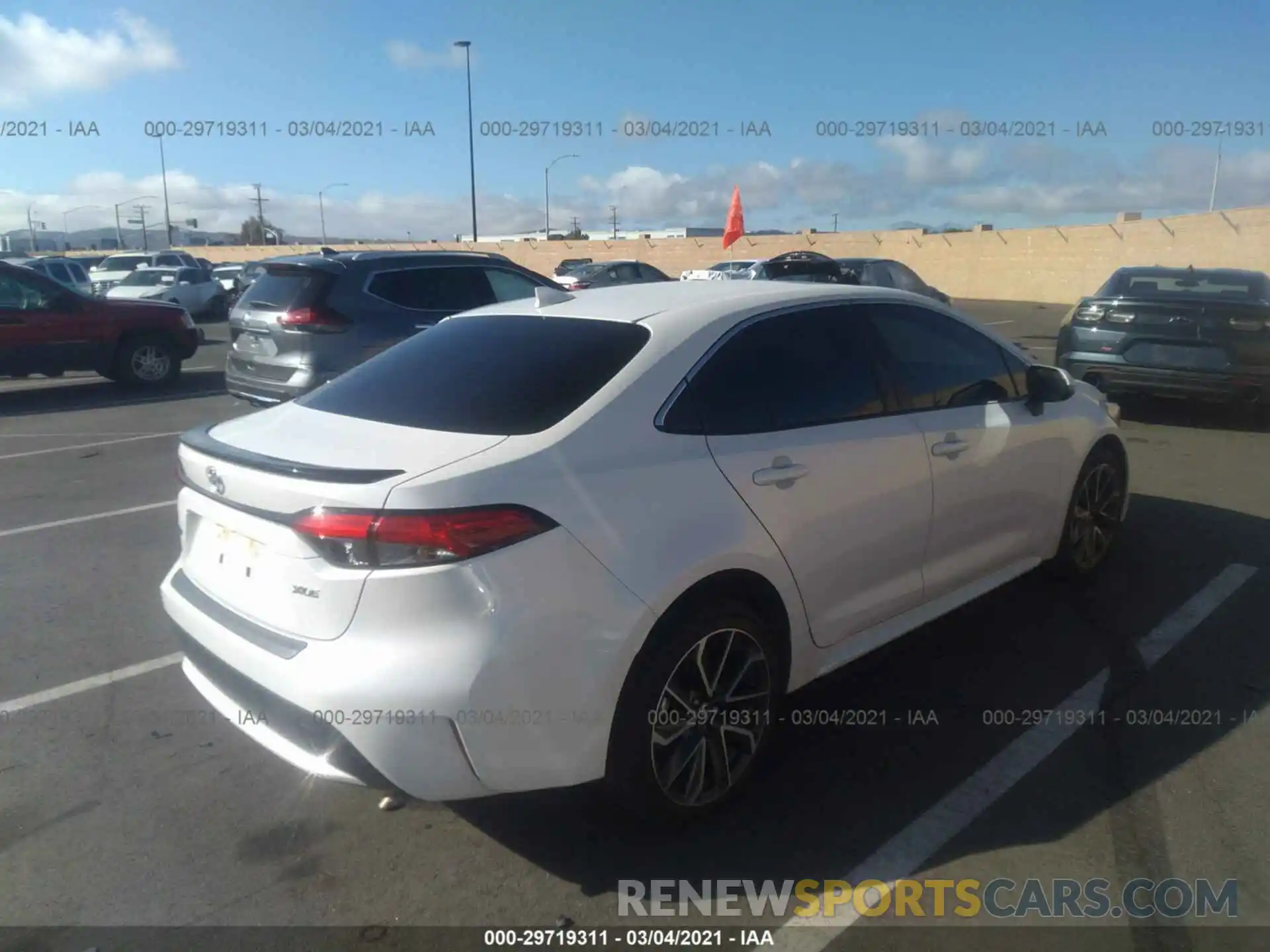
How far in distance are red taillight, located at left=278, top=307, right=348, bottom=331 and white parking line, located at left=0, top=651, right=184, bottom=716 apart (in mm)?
4404

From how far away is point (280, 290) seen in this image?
8.85 m

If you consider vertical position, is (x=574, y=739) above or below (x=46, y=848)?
above

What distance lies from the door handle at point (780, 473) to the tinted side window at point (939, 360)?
34.0 inches

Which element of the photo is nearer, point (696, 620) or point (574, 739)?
point (574, 739)

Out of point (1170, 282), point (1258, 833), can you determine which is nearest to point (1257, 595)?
point (1258, 833)

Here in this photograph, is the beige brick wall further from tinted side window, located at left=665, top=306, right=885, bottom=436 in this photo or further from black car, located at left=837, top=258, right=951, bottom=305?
tinted side window, located at left=665, top=306, right=885, bottom=436

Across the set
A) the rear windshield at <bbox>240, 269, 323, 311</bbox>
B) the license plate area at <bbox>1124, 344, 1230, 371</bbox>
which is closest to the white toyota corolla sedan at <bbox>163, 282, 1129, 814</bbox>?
the rear windshield at <bbox>240, 269, 323, 311</bbox>

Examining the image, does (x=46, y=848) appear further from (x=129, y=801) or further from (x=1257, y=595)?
(x=1257, y=595)

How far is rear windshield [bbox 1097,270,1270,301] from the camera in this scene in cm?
964

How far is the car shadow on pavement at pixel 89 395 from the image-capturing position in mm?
12383

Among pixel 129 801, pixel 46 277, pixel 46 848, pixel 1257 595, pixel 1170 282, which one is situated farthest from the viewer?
pixel 46 277

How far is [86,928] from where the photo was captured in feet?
9.25

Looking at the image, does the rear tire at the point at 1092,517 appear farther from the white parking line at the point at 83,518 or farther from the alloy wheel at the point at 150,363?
the alloy wheel at the point at 150,363

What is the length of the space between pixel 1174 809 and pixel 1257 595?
7.73 ft
